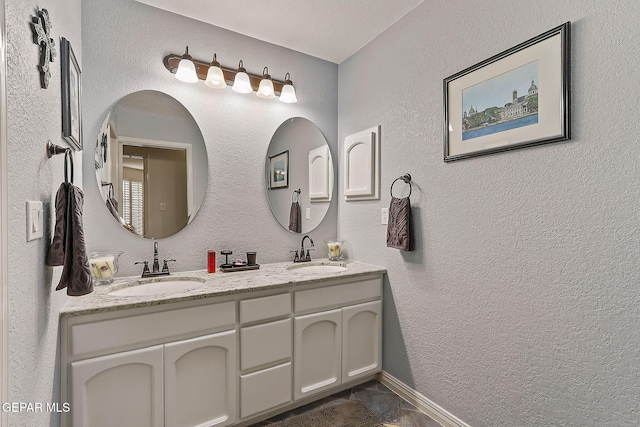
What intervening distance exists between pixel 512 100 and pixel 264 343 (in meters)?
1.79

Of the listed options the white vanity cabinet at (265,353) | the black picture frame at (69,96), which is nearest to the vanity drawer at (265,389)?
the white vanity cabinet at (265,353)

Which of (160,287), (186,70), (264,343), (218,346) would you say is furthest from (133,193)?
(264,343)

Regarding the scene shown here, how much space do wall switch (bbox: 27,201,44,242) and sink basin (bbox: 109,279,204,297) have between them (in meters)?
0.84

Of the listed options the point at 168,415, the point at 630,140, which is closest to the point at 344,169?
the point at 630,140

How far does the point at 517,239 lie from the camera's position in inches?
55.5

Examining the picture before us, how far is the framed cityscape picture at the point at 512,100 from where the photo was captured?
1247 mm

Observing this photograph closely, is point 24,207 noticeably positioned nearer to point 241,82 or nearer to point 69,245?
point 69,245

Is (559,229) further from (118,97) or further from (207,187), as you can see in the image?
(118,97)

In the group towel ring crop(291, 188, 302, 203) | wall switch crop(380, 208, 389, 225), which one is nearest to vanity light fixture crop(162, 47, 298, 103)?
towel ring crop(291, 188, 302, 203)

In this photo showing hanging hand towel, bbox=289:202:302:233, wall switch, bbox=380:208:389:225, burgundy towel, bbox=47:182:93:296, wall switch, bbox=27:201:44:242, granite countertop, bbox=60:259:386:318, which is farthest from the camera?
hanging hand towel, bbox=289:202:302:233

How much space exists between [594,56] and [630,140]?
0.36m

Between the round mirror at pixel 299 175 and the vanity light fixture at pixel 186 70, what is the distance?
68 centimetres

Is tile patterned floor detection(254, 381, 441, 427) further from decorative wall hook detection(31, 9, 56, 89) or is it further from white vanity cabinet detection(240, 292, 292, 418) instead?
decorative wall hook detection(31, 9, 56, 89)

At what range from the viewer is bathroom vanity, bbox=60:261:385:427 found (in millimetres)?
1307
